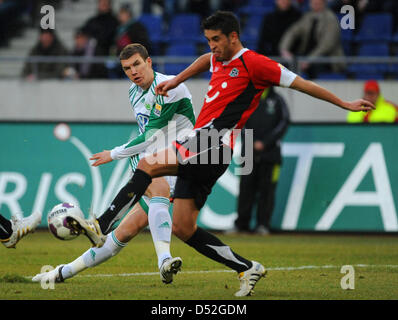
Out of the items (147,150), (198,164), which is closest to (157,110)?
(147,150)

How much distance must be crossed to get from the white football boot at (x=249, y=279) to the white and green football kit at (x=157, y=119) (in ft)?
3.91

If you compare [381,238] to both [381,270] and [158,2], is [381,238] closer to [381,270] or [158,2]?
[381,270]

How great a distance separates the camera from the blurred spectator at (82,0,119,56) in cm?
1525

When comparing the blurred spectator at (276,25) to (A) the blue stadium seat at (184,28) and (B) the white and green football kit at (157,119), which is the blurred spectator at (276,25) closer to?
(A) the blue stadium seat at (184,28)

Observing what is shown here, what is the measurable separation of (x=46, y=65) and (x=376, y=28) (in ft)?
20.2

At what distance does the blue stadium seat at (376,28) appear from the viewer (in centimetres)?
1523

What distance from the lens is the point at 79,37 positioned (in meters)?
15.6

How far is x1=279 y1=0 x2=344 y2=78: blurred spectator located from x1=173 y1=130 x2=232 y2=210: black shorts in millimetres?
7548

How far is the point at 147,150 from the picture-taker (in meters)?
7.66

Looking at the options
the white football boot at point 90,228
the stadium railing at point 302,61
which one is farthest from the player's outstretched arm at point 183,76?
the stadium railing at point 302,61
